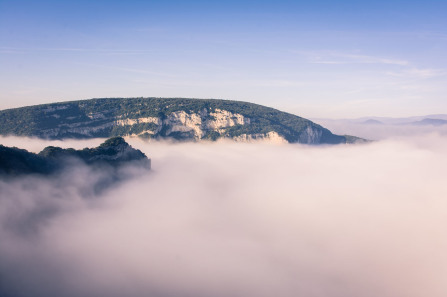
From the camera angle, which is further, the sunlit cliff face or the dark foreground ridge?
the dark foreground ridge

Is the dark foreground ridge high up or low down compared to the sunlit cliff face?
up

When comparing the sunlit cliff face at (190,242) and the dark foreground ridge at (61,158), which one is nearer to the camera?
the sunlit cliff face at (190,242)

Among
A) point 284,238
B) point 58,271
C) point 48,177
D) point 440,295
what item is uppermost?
point 48,177

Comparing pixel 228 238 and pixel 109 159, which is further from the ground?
pixel 109 159

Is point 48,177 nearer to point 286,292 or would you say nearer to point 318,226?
point 286,292

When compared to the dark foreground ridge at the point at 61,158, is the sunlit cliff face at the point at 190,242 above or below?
Answer: below

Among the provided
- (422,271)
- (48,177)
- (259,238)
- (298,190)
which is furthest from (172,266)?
(298,190)

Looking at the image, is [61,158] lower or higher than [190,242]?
higher

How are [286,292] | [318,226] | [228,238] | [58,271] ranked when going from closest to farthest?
[58,271]
[286,292]
[228,238]
[318,226]
